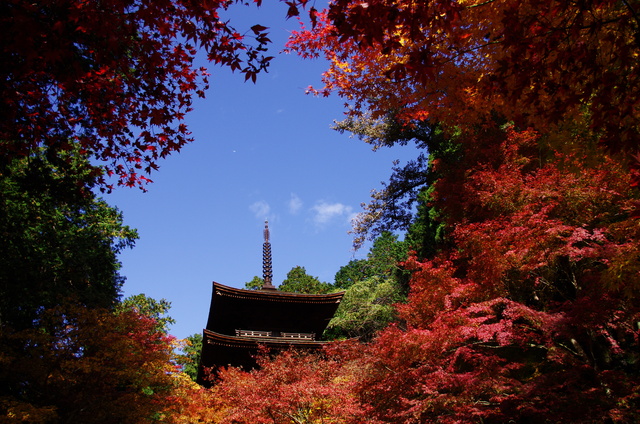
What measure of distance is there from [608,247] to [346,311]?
→ 14.4m

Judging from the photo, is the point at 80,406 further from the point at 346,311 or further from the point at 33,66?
the point at 346,311

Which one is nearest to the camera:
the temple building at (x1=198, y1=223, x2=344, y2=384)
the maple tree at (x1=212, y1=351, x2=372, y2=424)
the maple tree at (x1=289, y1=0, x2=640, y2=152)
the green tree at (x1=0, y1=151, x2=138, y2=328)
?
the maple tree at (x1=289, y1=0, x2=640, y2=152)

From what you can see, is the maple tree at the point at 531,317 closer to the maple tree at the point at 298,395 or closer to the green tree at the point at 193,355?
the maple tree at the point at 298,395

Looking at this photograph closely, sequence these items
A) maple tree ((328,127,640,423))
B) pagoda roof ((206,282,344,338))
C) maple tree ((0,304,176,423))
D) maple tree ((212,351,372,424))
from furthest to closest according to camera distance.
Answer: pagoda roof ((206,282,344,338)), maple tree ((0,304,176,423)), maple tree ((212,351,372,424)), maple tree ((328,127,640,423))

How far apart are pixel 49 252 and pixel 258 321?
660 cm

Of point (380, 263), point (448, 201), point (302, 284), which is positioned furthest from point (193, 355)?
point (448, 201)

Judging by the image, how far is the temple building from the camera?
1284 cm

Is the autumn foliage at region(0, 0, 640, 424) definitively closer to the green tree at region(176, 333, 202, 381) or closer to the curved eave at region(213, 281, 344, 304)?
the curved eave at region(213, 281, 344, 304)

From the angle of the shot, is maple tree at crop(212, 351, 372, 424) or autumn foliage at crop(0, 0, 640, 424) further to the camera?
maple tree at crop(212, 351, 372, 424)

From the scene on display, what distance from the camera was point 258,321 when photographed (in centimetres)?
1509

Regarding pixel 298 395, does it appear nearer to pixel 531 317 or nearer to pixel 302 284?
pixel 531 317

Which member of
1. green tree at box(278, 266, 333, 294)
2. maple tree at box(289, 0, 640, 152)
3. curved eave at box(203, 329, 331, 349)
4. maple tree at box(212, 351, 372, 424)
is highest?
green tree at box(278, 266, 333, 294)

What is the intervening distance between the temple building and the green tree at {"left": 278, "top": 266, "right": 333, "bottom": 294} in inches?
532

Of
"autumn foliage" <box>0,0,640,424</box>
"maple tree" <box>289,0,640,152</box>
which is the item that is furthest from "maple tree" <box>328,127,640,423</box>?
"maple tree" <box>289,0,640,152</box>
